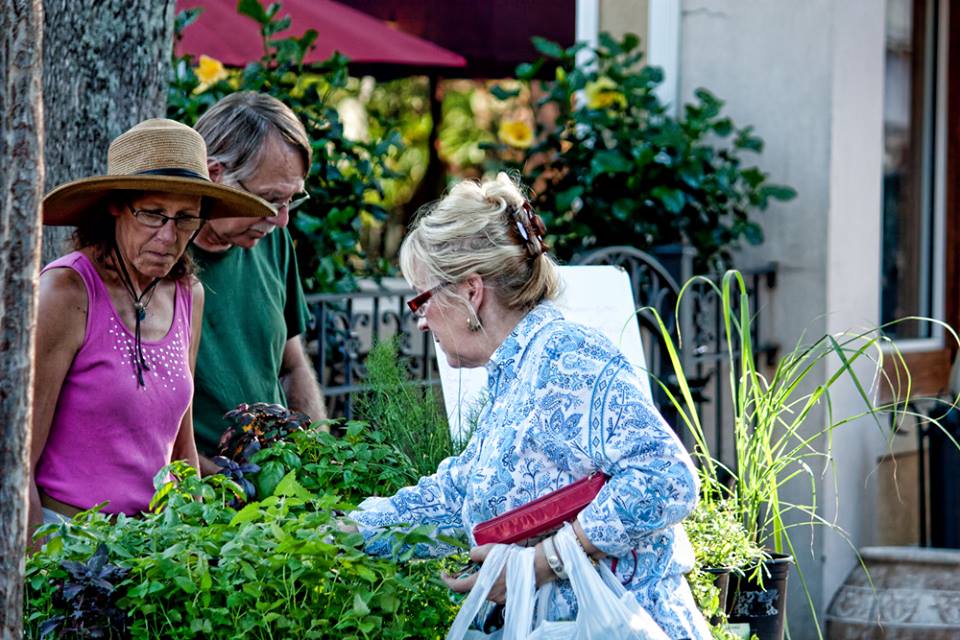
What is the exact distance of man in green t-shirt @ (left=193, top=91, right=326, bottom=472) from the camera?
3.29m

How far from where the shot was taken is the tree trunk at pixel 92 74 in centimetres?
368

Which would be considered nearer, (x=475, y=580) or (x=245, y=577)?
(x=245, y=577)

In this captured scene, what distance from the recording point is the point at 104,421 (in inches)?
107

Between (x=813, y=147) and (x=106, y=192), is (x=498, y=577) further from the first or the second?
(x=813, y=147)

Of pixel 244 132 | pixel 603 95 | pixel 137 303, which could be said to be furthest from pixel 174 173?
pixel 603 95

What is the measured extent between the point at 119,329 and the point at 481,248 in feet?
2.62

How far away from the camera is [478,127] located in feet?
43.2

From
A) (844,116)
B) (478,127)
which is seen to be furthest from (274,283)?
(478,127)

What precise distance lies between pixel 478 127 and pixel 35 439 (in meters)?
10.8

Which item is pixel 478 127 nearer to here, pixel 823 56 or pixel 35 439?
pixel 823 56

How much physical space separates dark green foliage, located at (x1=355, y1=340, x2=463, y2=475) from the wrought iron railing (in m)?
0.84

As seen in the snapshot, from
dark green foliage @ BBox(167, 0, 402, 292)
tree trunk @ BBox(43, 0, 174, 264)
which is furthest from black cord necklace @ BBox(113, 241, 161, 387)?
dark green foliage @ BBox(167, 0, 402, 292)

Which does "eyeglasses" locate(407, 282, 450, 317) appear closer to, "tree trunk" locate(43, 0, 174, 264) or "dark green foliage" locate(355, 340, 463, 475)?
"dark green foliage" locate(355, 340, 463, 475)

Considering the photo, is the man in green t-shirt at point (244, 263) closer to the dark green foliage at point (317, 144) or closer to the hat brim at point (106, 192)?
the hat brim at point (106, 192)
